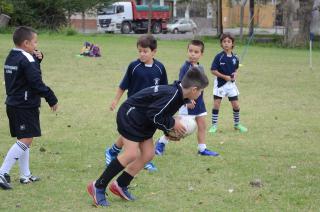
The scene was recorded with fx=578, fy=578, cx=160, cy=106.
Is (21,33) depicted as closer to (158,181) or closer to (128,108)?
(128,108)

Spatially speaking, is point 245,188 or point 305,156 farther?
point 305,156

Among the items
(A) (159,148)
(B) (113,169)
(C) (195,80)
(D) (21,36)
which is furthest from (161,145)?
(C) (195,80)

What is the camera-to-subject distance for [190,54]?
7711 mm

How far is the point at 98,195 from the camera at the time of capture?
5.57 metres

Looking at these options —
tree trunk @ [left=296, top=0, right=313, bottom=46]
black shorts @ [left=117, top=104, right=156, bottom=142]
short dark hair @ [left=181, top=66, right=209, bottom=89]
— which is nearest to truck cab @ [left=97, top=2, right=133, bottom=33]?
tree trunk @ [left=296, top=0, right=313, bottom=46]

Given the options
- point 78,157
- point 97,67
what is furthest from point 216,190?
point 97,67

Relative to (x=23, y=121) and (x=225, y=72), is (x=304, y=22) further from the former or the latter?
(x=23, y=121)

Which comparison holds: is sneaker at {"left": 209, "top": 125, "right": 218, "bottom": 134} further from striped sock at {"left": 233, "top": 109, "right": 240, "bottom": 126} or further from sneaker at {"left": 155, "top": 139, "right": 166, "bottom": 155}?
sneaker at {"left": 155, "top": 139, "right": 166, "bottom": 155}

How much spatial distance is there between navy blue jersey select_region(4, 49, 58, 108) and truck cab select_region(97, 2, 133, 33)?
44.7m

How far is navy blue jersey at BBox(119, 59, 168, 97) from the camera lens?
6.93 metres

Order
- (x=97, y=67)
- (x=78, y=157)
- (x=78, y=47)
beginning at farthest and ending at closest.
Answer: (x=78, y=47), (x=97, y=67), (x=78, y=157)

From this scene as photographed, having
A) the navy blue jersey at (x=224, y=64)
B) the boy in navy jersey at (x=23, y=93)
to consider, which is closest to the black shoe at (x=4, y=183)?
the boy in navy jersey at (x=23, y=93)

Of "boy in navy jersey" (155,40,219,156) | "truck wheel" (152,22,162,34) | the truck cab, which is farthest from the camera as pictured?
"truck wheel" (152,22,162,34)

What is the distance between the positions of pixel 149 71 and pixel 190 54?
3.22ft
